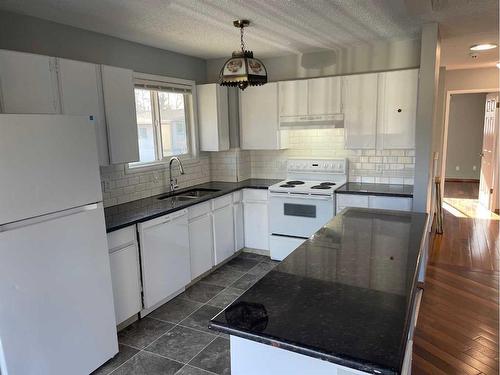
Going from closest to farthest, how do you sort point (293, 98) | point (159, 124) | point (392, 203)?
point (392, 203) → point (159, 124) → point (293, 98)

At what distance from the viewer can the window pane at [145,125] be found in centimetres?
372

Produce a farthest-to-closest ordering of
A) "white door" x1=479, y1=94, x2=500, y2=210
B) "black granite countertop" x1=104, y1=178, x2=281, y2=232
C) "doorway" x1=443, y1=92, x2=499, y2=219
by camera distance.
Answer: "doorway" x1=443, y1=92, x2=499, y2=219 < "white door" x1=479, y1=94, x2=500, y2=210 < "black granite countertop" x1=104, y1=178, x2=281, y2=232

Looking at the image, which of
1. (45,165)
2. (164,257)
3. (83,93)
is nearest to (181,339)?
(164,257)

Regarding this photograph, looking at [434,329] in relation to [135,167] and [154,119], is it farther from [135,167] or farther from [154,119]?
[154,119]

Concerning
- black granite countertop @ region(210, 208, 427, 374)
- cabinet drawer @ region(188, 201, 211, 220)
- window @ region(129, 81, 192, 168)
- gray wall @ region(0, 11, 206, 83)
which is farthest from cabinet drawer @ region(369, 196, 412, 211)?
gray wall @ region(0, 11, 206, 83)

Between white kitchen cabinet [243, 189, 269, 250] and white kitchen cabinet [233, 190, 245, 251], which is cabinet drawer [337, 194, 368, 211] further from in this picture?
white kitchen cabinet [233, 190, 245, 251]

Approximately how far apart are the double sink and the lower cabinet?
1403 mm

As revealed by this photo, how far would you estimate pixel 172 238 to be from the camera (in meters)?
3.27

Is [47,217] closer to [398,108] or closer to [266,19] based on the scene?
[266,19]

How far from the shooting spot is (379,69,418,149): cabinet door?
3643mm

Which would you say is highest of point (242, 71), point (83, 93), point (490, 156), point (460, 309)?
point (242, 71)

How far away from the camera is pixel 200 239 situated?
147 inches

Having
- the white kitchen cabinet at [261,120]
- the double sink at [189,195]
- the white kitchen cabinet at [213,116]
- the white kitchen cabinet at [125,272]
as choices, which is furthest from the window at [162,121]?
the white kitchen cabinet at [125,272]

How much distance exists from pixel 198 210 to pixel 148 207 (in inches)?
21.1
